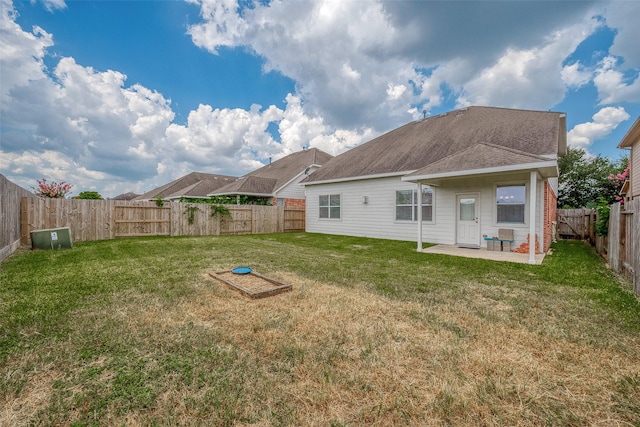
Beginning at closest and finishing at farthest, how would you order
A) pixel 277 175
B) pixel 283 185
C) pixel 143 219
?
pixel 143 219 → pixel 283 185 → pixel 277 175

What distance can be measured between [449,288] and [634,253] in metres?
3.14

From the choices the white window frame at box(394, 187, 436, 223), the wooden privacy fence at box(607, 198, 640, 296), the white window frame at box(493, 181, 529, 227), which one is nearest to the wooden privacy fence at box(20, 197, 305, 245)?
the white window frame at box(394, 187, 436, 223)

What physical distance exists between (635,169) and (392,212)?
9257 mm

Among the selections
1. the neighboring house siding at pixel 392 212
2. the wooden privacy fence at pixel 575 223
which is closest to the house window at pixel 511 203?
the neighboring house siding at pixel 392 212

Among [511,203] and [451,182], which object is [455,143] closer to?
[451,182]

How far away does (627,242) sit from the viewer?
512cm

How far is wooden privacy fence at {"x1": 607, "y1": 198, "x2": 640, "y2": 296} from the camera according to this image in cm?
437

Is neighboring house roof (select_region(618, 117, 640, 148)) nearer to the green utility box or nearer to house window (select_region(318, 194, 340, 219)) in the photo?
house window (select_region(318, 194, 340, 219))

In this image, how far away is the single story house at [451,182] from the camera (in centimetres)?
810

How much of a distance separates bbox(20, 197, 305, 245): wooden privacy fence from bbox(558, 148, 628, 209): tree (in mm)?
22336

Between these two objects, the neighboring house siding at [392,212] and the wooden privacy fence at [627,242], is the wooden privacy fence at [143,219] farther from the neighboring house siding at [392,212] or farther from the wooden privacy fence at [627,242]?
the wooden privacy fence at [627,242]

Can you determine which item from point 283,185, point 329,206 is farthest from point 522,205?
point 283,185

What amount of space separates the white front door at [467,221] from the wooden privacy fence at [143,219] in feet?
31.4

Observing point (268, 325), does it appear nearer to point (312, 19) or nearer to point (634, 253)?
point (634, 253)
